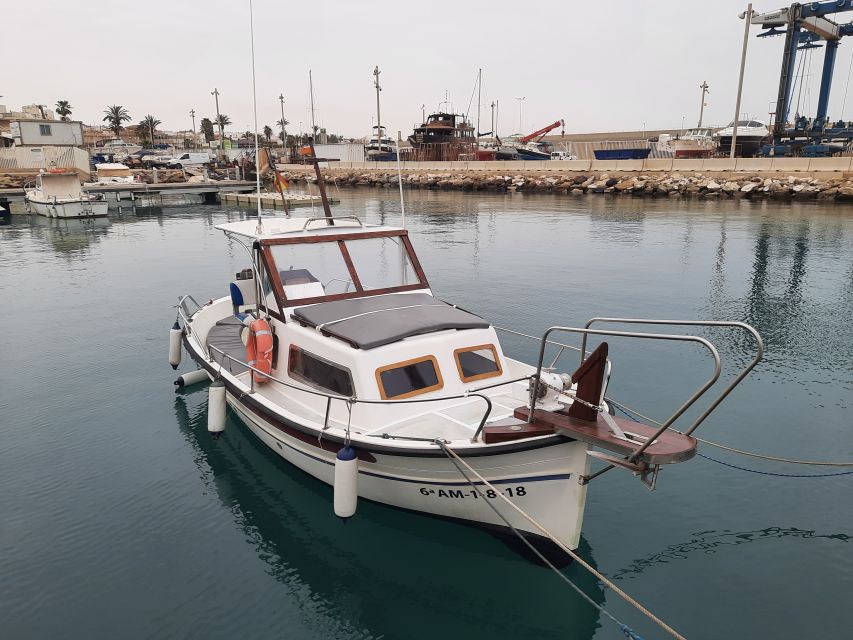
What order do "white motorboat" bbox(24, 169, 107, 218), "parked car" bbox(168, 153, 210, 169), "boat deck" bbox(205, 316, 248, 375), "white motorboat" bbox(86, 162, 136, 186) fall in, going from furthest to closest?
"parked car" bbox(168, 153, 210, 169) → "white motorboat" bbox(86, 162, 136, 186) → "white motorboat" bbox(24, 169, 107, 218) → "boat deck" bbox(205, 316, 248, 375)

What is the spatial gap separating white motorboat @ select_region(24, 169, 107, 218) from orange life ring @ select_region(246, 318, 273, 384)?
151 feet

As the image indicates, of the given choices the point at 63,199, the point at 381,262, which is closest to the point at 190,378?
the point at 381,262

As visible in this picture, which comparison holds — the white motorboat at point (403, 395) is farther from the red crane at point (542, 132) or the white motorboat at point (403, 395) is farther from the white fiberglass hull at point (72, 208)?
the red crane at point (542, 132)

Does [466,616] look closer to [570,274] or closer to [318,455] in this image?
[318,455]

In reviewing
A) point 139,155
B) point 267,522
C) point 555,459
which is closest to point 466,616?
point 555,459

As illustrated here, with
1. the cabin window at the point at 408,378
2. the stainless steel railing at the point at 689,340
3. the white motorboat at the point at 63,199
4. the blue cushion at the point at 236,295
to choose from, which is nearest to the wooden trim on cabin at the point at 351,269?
the cabin window at the point at 408,378

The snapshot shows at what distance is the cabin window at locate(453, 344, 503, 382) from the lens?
9047 millimetres

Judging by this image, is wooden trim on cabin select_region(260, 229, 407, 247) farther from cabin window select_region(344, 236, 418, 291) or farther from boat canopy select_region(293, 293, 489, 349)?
boat canopy select_region(293, 293, 489, 349)

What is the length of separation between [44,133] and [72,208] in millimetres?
30372

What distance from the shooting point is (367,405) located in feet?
27.6

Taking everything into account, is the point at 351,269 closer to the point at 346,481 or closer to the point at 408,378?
the point at 408,378

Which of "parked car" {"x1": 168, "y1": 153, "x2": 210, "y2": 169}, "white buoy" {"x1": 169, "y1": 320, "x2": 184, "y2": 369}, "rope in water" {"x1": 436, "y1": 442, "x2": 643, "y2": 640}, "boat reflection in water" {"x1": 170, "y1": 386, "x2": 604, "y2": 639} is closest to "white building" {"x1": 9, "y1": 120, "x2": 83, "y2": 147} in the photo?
"parked car" {"x1": 168, "y1": 153, "x2": 210, "y2": 169}

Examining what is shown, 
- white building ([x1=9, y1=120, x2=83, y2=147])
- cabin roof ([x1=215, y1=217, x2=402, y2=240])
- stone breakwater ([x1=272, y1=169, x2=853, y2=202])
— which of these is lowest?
cabin roof ([x1=215, y1=217, x2=402, y2=240])

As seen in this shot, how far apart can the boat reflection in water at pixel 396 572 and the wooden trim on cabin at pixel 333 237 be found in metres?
4.25
